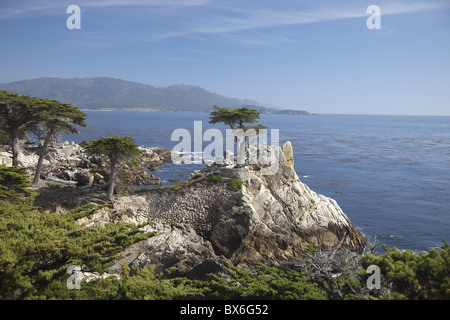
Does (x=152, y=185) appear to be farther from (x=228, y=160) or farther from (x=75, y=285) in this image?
(x=75, y=285)

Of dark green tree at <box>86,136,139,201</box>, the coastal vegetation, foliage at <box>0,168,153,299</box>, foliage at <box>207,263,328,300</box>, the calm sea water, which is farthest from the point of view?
the calm sea water

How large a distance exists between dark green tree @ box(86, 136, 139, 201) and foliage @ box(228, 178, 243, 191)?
25.9ft

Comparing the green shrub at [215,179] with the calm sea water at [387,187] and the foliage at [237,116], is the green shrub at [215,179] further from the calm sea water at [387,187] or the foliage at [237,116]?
the calm sea water at [387,187]

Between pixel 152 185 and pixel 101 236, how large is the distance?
101ft

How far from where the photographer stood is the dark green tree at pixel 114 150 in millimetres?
26062

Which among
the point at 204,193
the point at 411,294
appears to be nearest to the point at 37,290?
the point at 411,294

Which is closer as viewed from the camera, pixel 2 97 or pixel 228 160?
pixel 2 97

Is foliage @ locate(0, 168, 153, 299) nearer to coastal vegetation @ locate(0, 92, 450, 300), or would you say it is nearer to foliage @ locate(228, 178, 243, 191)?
coastal vegetation @ locate(0, 92, 450, 300)

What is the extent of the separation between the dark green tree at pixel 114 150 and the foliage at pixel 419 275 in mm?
19671

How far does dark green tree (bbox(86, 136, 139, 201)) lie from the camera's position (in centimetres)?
2606

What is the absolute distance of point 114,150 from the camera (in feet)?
86.7

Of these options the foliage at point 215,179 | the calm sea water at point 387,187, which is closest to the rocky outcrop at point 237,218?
the foliage at point 215,179

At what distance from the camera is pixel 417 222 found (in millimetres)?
34062

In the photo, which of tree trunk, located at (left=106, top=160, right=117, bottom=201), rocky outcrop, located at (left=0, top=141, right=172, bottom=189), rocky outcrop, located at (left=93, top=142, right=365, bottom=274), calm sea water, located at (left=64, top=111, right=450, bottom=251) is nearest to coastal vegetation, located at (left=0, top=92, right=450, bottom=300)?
rocky outcrop, located at (left=93, top=142, right=365, bottom=274)
